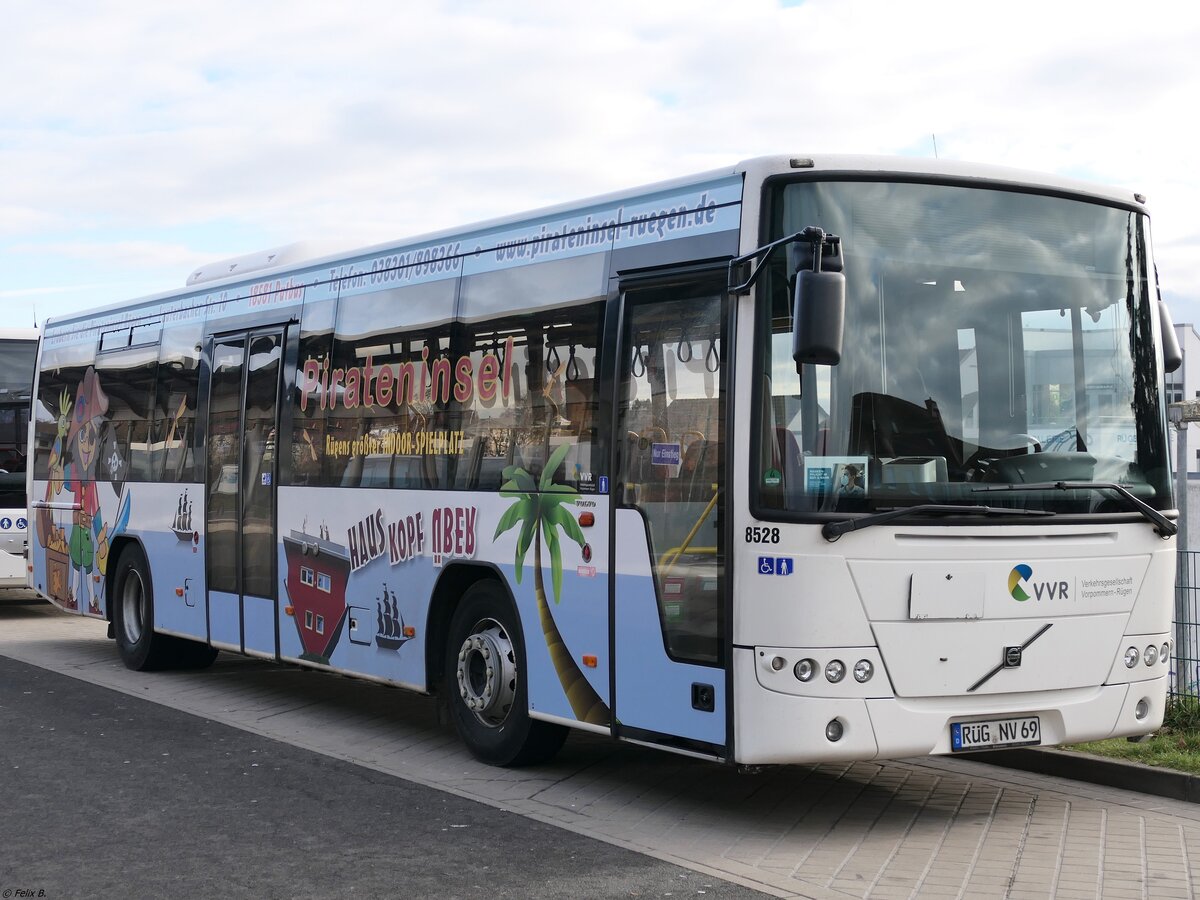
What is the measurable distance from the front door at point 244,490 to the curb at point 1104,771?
17.9 ft

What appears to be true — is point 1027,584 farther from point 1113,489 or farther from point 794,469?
point 794,469

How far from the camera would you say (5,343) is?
19.8 m

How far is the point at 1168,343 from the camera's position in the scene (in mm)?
8523

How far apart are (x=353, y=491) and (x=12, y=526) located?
33.5ft

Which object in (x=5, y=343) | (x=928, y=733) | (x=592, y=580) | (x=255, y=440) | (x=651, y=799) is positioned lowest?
(x=651, y=799)

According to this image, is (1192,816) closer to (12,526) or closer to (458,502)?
(458,502)

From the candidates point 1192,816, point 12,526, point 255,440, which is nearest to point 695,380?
point 1192,816

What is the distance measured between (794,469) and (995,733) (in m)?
1.65

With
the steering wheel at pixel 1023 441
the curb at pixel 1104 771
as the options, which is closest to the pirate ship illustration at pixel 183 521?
the curb at pixel 1104 771

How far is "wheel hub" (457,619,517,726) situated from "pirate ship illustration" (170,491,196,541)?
4.15 m

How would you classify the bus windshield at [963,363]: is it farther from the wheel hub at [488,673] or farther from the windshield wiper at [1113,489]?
the wheel hub at [488,673]

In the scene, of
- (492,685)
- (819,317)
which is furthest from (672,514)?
(492,685)

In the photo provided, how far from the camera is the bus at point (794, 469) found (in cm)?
738

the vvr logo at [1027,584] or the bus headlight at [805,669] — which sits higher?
the vvr logo at [1027,584]
